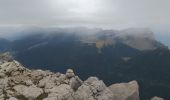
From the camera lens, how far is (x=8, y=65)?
108m

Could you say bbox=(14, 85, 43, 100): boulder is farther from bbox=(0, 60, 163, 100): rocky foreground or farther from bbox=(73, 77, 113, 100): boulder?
bbox=(73, 77, 113, 100): boulder

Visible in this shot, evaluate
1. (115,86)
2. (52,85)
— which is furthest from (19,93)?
(115,86)

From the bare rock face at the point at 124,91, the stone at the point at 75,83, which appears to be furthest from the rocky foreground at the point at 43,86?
the bare rock face at the point at 124,91

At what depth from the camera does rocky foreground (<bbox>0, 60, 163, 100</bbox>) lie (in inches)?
3789

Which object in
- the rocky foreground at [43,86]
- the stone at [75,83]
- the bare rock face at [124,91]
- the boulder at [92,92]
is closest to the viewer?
the rocky foreground at [43,86]

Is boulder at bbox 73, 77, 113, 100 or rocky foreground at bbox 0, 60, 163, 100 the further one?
boulder at bbox 73, 77, 113, 100

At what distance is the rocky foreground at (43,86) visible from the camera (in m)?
96.2

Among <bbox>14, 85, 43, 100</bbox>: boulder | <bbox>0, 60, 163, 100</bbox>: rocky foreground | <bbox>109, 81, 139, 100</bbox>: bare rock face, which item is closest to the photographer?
<bbox>14, 85, 43, 100</bbox>: boulder

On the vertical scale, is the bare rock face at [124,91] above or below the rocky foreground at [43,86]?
below

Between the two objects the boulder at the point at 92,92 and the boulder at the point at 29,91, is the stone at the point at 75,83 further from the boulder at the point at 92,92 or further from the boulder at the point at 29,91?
the boulder at the point at 29,91

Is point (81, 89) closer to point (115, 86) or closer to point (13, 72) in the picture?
point (13, 72)

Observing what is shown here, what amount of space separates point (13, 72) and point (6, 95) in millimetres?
11921

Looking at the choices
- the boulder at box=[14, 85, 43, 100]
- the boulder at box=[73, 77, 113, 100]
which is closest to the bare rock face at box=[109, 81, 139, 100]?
the boulder at box=[73, 77, 113, 100]

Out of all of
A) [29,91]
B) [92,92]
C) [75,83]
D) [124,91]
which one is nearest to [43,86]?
[29,91]
